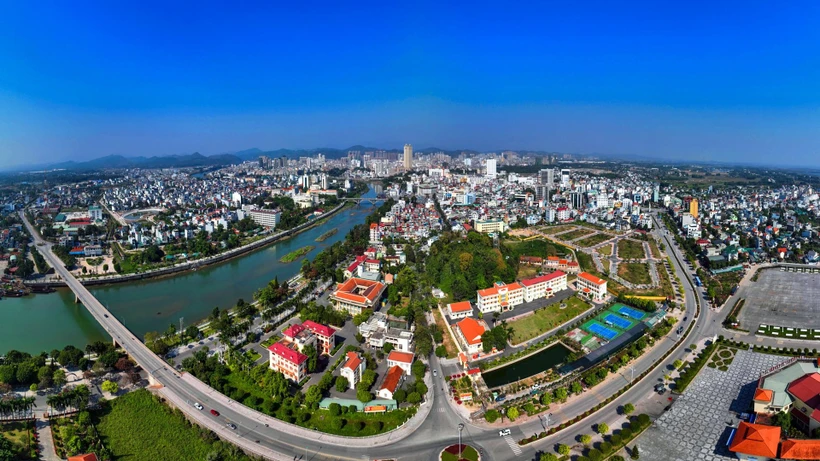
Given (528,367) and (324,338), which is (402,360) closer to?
(324,338)

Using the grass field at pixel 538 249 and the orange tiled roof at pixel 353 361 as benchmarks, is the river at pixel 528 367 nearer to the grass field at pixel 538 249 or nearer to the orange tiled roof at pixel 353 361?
the orange tiled roof at pixel 353 361

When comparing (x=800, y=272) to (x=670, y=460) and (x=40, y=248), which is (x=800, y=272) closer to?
(x=670, y=460)

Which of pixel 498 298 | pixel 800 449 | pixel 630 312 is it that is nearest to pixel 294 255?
pixel 498 298

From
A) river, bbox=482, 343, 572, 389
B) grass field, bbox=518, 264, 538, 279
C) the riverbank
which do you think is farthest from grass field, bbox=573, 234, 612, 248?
the riverbank

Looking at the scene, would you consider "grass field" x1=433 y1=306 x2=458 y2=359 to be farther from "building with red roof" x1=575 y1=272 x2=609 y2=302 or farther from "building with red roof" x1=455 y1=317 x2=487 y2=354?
"building with red roof" x1=575 y1=272 x2=609 y2=302

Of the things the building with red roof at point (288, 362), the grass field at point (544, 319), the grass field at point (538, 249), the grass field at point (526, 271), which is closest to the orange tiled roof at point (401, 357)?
the building with red roof at point (288, 362)
